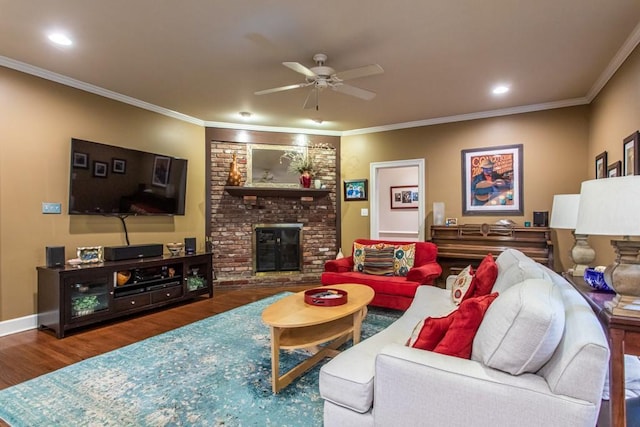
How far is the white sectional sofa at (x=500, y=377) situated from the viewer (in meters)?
1.09

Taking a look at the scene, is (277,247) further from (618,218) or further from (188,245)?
(618,218)

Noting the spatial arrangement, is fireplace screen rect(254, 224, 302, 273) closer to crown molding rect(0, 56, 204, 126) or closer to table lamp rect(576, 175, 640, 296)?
crown molding rect(0, 56, 204, 126)

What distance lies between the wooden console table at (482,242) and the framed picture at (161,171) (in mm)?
3949

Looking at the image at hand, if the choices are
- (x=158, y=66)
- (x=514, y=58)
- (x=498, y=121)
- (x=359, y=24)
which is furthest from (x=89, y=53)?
(x=498, y=121)

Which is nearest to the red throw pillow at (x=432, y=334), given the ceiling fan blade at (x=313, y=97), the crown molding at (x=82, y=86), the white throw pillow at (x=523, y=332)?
the white throw pillow at (x=523, y=332)

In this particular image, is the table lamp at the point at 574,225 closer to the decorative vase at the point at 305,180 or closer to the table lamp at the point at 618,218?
the table lamp at the point at 618,218

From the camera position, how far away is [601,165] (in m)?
3.75

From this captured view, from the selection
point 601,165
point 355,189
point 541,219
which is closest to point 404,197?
point 355,189

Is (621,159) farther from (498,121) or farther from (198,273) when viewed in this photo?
(198,273)

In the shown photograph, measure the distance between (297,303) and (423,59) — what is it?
258cm

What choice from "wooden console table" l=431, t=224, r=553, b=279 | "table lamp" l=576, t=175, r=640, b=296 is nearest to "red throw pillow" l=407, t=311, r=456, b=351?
"table lamp" l=576, t=175, r=640, b=296

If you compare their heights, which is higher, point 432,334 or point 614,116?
point 614,116

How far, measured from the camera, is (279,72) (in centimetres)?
351

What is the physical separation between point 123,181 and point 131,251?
0.90 metres
